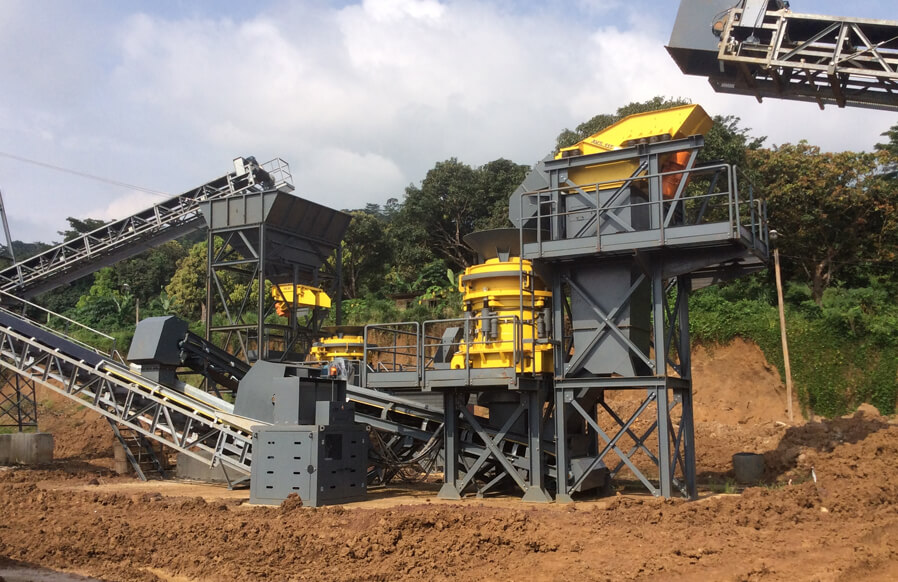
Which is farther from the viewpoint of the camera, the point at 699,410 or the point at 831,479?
the point at 699,410

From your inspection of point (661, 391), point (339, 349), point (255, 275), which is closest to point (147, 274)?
point (255, 275)

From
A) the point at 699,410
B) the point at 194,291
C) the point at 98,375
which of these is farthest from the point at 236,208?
the point at 194,291

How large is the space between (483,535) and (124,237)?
86.0 feet

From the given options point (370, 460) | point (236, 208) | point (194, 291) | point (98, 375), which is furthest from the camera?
point (194, 291)

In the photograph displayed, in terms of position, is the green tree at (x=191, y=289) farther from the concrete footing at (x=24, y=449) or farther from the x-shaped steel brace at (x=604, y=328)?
the x-shaped steel brace at (x=604, y=328)

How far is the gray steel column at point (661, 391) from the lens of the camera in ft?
42.8

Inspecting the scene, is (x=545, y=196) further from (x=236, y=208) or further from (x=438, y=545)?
(x=236, y=208)

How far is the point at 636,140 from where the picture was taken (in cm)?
1421

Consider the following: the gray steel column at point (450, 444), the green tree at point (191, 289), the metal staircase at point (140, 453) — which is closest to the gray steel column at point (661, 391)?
the gray steel column at point (450, 444)

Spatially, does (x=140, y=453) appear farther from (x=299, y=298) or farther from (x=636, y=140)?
(x=636, y=140)

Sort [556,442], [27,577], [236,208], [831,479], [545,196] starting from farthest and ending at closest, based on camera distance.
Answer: [236,208] < [545,196] < [556,442] < [831,479] < [27,577]

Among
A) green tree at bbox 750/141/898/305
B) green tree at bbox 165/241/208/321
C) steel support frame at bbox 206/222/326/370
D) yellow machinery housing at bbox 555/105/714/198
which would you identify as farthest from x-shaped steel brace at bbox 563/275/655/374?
green tree at bbox 165/241/208/321

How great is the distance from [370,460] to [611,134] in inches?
339

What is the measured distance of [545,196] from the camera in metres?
15.4
